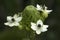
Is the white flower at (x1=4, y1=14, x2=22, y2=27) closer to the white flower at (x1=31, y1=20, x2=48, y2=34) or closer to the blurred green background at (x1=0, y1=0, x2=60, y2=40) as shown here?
the white flower at (x1=31, y1=20, x2=48, y2=34)

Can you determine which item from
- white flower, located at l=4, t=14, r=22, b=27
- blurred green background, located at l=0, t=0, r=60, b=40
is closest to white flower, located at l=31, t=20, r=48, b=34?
white flower, located at l=4, t=14, r=22, b=27

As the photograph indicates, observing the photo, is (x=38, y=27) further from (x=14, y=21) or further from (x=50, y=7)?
(x=50, y=7)

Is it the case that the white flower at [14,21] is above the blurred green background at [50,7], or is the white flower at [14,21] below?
above

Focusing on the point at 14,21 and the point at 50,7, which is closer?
the point at 14,21

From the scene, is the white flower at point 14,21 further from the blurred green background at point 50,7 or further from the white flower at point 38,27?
the blurred green background at point 50,7

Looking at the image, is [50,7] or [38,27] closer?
[38,27]

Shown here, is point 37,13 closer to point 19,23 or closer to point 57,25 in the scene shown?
point 19,23

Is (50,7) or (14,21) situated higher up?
(14,21)

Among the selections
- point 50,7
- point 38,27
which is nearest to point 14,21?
point 38,27

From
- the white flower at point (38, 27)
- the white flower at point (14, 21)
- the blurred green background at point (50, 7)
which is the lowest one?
the blurred green background at point (50, 7)

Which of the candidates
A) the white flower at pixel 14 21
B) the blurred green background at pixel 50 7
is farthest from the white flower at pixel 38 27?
the blurred green background at pixel 50 7

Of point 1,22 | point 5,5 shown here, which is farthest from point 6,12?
point 1,22
